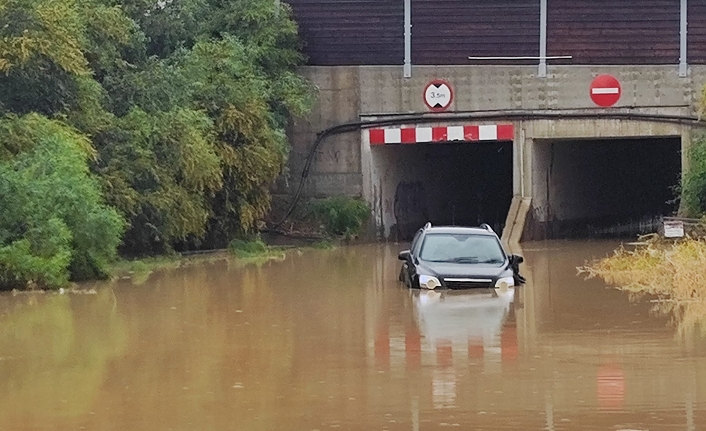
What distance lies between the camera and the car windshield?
2333cm

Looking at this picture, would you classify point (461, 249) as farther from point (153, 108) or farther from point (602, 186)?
point (602, 186)

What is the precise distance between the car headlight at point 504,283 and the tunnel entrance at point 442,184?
48.4 feet

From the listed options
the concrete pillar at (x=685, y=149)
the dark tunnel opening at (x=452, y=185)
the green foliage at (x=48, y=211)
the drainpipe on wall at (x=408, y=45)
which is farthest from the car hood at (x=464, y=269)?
the dark tunnel opening at (x=452, y=185)

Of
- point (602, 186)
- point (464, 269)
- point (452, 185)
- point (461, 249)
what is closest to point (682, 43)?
point (602, 186)

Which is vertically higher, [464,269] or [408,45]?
[408,45]

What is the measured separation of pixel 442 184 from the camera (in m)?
43.0

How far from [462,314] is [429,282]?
3071 millimetres

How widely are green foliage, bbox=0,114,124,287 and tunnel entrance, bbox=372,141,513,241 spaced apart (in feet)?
42.0

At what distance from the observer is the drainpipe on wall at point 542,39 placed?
36094mm

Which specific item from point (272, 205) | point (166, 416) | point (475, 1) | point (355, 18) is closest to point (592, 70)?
point (475, 1)

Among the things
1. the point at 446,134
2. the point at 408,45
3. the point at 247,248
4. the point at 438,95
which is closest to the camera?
the point at 247,248

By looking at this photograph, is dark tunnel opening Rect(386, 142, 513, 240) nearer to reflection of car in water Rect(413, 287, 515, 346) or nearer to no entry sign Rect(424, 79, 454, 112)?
no entry sign Rect(424, 79, 454, 112)

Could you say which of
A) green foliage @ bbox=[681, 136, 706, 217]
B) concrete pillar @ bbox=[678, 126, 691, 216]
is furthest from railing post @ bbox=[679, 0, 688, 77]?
→ green foliage @ bbox=[681, 136, 706, 217]

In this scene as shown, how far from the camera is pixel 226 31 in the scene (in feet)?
118
